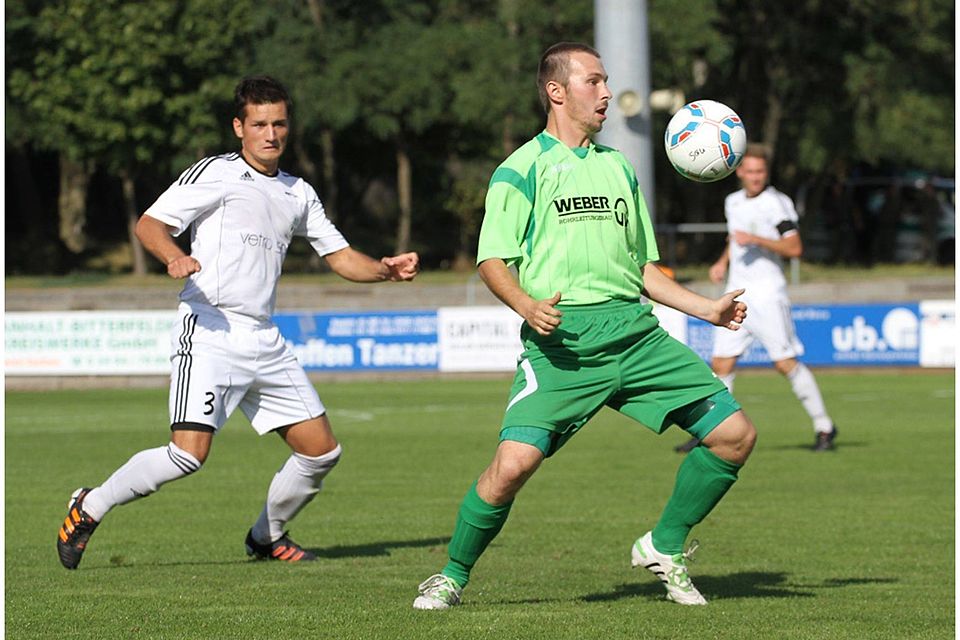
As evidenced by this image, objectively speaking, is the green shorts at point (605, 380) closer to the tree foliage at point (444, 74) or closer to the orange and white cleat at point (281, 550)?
the orange and white cleat at point (281, 550)

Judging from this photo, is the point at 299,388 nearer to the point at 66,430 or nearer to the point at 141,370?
the point at 66,430

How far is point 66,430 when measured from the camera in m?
18.0

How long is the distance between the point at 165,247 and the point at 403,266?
106 cm

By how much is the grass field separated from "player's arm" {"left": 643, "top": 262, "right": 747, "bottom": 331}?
1142mm

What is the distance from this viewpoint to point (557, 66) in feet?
22.2

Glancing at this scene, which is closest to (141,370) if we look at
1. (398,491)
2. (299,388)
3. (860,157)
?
(398,491)

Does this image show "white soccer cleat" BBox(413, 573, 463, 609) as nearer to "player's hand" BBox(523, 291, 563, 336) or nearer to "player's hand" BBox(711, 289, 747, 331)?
"player's hand" BBox(523, 291, 563, 336)

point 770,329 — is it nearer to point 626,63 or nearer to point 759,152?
point 759,152

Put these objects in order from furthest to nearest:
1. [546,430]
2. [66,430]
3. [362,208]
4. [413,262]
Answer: [362,208] < [66,430] < [413,262] < [546,430]

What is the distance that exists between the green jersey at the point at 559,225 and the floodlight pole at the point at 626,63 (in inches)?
732

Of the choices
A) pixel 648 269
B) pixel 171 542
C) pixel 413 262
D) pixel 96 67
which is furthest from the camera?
pixel 96 67

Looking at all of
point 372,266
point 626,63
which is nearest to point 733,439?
point 372,266

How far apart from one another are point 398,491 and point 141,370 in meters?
13.2

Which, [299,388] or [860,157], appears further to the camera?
[860,157]
